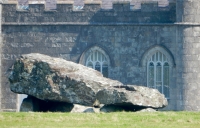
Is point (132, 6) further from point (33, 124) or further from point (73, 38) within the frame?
point (33, 124)

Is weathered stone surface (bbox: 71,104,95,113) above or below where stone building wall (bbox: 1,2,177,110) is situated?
below

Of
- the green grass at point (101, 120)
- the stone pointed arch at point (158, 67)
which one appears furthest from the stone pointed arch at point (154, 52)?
the green grass at point (101, 120)

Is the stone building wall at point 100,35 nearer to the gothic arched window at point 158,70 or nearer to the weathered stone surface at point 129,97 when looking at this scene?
the gothic arched window at point 158,70

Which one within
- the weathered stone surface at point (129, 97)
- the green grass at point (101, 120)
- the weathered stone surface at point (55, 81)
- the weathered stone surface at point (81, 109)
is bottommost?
the weathered stone surface at point (81, 109)

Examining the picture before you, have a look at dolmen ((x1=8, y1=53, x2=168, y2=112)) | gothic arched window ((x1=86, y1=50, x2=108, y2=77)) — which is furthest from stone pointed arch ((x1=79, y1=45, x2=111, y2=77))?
dolmen ((x1=8, y1=53, x2=168, y2=112))

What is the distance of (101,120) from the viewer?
20.4 metres

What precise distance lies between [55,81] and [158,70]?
9105 millimetres

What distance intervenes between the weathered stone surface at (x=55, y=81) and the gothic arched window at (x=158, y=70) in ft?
25.9

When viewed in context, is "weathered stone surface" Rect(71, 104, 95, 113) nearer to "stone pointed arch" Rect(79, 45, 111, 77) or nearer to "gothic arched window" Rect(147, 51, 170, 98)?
"stone pointed arch" Rect(79, 45, 111, 77)

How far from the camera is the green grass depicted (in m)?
19.4

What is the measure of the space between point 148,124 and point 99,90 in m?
4.09

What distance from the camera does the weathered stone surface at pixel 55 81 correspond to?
77.7 feet

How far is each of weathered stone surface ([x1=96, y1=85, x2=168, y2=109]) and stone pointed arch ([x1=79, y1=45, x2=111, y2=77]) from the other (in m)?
8.66

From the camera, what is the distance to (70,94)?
23.8 m
